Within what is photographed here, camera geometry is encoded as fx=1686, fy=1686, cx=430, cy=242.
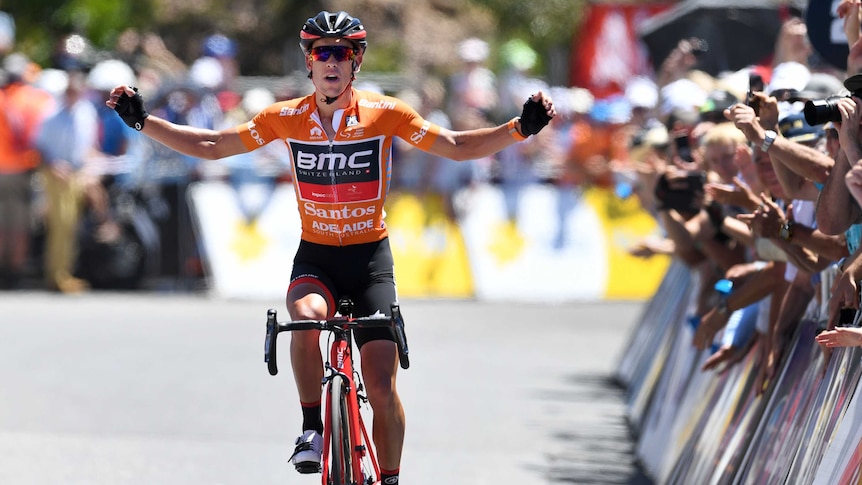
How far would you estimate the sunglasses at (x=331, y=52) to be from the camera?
713cm

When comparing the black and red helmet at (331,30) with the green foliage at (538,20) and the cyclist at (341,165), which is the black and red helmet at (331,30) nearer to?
the cyclist at (341,165)

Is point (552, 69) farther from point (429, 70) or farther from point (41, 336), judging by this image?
point (41, 336)

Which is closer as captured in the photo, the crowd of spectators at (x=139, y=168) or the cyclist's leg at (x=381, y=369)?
the cyclist's leg at (x=381, y=369)

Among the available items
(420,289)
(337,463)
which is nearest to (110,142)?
(420,289)

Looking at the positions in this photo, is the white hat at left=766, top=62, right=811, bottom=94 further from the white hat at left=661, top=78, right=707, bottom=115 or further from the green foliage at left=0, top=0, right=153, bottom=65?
the green foliage at left=0, top=0, right=153, bottom=65

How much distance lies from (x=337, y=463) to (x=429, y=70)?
2822cm

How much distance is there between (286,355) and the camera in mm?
14750

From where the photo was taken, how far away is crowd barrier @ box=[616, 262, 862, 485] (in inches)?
217

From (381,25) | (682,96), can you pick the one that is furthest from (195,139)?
(381,25)

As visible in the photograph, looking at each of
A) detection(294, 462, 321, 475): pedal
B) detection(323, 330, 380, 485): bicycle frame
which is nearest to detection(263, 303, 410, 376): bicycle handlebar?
detection(323, 330, 380, 485): bicycle frame

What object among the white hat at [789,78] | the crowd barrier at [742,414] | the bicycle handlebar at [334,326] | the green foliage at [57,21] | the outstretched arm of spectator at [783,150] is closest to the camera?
the crowd barrier at [742,414]

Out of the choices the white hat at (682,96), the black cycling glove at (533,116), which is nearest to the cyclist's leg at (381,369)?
the black cycling glove at (533,116)

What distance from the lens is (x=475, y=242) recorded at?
20.0m

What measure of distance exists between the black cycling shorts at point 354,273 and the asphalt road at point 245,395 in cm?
219
